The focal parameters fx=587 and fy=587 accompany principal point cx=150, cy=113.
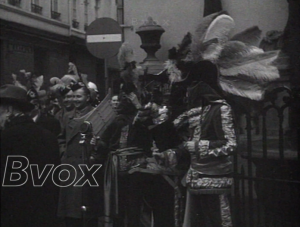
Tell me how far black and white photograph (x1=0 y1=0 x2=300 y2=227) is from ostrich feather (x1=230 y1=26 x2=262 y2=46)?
0.04ft

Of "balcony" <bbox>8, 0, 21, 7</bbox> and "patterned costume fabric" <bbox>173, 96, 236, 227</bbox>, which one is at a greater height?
"balcony" <bbox>8, 0, 21, 7</bbox>

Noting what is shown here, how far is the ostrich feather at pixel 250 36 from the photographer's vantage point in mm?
5605

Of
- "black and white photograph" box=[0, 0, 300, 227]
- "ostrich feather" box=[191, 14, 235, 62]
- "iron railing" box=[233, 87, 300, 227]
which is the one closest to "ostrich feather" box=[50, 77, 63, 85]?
"black and white photograph" box=[0, 0, 300, 227]

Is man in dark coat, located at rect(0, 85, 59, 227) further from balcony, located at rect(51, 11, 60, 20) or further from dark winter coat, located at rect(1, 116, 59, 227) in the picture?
balcony, located at rect(51, 11, 60, 20)

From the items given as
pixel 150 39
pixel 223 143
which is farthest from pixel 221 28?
pixel 223 143

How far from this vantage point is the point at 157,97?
18.6ft

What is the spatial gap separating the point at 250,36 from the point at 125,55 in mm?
1238

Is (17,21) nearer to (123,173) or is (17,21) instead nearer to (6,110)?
(6,110)

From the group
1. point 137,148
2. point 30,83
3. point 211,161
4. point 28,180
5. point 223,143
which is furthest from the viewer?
point 30,83

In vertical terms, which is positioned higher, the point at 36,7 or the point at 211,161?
the point at 36,7

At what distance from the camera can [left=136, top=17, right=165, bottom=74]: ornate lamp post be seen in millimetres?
5852

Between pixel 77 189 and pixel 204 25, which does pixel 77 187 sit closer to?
pixel 77 189

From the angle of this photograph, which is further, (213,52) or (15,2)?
(15,2)

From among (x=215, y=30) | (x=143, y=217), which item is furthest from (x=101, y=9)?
(x=143, y=217)
